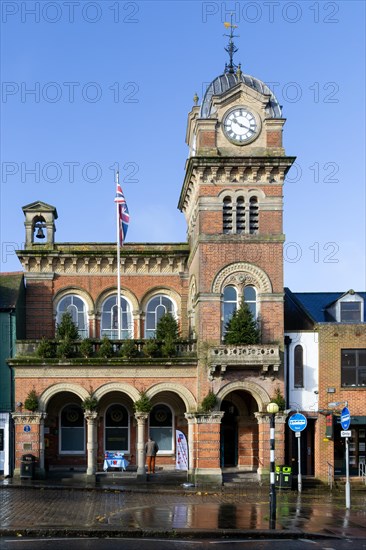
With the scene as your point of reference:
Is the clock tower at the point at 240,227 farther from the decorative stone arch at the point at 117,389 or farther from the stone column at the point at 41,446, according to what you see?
the stone column at the point at 41,446

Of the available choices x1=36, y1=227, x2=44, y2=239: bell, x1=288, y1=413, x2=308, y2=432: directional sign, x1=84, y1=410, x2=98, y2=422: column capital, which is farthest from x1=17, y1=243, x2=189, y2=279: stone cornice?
x1=288, y1=413, x2=308, y2=432: directional sign

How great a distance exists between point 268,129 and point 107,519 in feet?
57.5

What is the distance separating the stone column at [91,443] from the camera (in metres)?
32.3

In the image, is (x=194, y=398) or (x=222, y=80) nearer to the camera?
(x=194, y=398)

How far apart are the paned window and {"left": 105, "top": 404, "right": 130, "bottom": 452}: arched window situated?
32.2 feet

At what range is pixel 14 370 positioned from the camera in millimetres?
33094

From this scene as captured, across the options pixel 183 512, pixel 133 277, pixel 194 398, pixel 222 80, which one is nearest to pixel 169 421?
pixel 194 398

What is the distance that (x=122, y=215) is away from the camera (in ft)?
116

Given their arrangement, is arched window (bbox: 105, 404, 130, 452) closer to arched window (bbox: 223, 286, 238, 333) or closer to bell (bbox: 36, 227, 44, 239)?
arched window (bbox: 223, 286, 238, 333)

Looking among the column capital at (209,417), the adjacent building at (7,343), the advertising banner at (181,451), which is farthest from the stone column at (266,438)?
the adjacent building at (7,343)

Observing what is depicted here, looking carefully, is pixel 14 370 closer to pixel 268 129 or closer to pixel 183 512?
pixel 183 512

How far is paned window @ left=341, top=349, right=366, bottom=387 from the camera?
33500 mm

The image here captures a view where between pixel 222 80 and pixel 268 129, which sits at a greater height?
pixel 222 80

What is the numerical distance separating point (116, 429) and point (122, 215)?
9487mm
